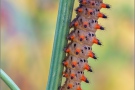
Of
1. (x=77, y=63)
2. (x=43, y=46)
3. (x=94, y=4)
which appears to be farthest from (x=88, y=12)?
(x=43, y=46)

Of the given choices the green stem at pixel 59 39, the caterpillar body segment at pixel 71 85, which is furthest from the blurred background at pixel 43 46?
the green stem at pixel 59 39

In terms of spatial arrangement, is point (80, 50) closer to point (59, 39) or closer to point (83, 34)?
point (83, 34)

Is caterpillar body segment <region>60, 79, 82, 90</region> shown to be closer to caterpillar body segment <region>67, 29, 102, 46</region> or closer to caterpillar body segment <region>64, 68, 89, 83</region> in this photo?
caterpillar body segment <region>64, 68, 89, 83</region>

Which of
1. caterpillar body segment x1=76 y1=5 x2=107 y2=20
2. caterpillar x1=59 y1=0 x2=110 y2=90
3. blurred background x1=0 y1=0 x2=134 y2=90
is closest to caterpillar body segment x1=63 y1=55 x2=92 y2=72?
caterpillar x1=59 y1=0 x2=110 y2=90

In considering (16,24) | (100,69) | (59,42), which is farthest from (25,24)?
Result: (59,42)

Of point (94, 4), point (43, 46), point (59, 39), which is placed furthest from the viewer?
point (43, 46)

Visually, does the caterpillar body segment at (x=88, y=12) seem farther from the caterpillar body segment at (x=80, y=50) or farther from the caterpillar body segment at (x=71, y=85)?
the caterpillar body segment at (x=71, y=85)
